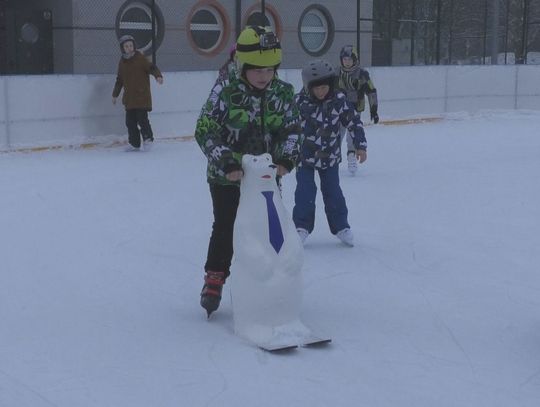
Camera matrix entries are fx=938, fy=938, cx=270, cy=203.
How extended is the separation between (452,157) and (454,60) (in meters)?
14.0

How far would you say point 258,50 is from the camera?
11.9ft

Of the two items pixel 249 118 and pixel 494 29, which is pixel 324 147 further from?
pixel 494 29

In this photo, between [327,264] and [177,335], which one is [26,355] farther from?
[327,264]

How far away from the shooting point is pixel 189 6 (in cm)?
1692

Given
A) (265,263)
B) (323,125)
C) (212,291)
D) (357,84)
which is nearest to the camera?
(265,263)

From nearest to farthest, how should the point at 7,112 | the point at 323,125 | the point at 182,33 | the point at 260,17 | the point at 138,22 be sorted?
the point at 323,125
the point at 7,112
the point at 138,22
the point at 182,33
the point at 260,17

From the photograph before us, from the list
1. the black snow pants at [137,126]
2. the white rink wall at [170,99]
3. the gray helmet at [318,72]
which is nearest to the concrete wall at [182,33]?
the white rink wall at [170,99]

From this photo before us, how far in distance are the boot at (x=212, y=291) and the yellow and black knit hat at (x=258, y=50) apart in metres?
0.88

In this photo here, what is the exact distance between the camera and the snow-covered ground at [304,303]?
3.11 m

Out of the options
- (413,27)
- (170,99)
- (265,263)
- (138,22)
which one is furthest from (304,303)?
(413,27)

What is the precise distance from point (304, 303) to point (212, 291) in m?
0.50

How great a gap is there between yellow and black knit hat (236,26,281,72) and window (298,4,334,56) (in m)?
15.3

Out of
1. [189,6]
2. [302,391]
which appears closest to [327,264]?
[302,391]

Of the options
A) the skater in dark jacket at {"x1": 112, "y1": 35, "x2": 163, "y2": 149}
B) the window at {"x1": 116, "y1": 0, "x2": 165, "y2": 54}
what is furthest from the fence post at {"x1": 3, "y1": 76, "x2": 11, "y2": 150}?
the window at {"x1": 116, "y1": 0, "x2": 165, "y2": 54}
